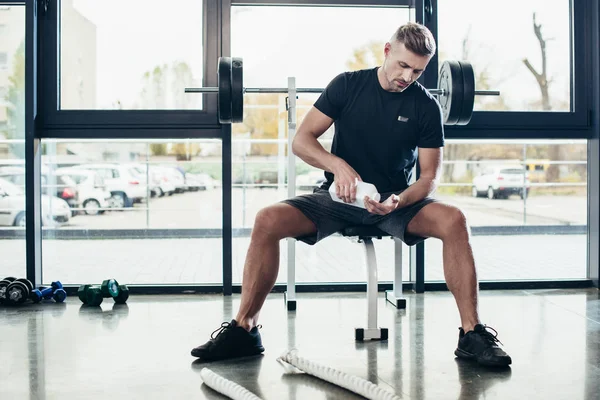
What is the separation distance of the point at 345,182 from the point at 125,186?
67.1 inches

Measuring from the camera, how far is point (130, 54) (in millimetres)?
3176

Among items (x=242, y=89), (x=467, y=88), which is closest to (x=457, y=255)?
(x=467, y=88)

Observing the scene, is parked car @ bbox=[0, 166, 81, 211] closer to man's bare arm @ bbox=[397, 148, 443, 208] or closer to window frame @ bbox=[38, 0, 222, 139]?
window frame @ bbox=[38, 0, 222, 139]

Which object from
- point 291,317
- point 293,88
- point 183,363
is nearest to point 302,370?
point 183,363

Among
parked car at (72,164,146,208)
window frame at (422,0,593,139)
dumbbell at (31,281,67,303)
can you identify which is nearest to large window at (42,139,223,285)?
parked car at (72,164,146,208)

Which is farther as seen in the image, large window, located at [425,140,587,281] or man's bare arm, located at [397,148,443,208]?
Answer: large window, located at [425,140,587,281]

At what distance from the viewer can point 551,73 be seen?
3.33m

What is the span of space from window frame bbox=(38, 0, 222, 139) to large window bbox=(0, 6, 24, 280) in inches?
5.3

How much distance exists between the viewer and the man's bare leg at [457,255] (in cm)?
200

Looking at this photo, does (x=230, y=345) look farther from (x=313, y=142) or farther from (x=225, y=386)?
(x=313, y=142)

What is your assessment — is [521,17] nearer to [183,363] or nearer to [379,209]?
[379,209]

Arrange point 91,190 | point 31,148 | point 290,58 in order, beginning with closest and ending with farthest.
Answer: point 31,148 → point 290,58 → point 91,190

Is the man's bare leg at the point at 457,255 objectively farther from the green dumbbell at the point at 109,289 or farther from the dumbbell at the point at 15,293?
the dumbbell at the point at 15,293

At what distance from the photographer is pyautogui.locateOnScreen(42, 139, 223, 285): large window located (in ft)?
10.8
